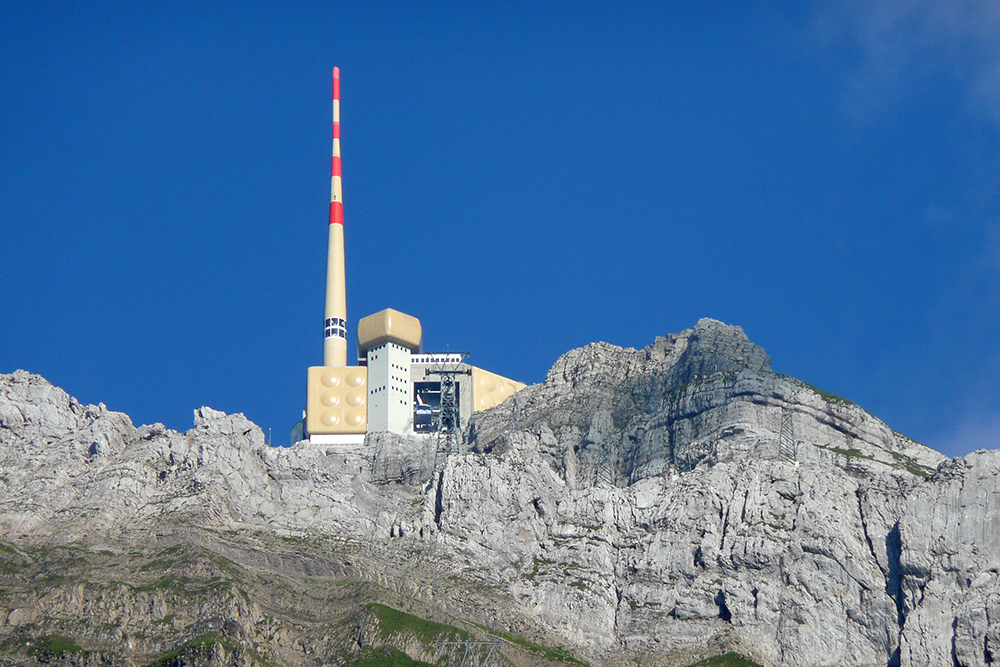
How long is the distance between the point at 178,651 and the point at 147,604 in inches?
377

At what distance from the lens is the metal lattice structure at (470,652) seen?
19538 centimetres

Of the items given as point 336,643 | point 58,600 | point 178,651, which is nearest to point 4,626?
point 58,600

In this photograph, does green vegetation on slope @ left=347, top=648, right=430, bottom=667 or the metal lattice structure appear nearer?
green vegetation on slope @ left=347, top=648, right=430, bottom=667

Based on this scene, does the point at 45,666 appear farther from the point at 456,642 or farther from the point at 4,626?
the point at 456,642

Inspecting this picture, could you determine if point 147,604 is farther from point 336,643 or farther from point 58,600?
point 336,643

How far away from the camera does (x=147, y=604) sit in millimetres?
197000

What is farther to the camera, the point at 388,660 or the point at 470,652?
the point at 470,652

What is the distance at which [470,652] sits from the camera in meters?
197

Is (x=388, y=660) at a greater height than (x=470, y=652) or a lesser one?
lesser

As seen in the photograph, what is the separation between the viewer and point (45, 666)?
188250 millimetres

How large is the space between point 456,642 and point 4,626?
51.6 m

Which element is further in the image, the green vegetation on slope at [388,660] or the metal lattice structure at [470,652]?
the metal lattice structure at [470,652]

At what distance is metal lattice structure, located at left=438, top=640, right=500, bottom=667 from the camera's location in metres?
195

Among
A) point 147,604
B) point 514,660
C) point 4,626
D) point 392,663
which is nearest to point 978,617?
point 514,660
